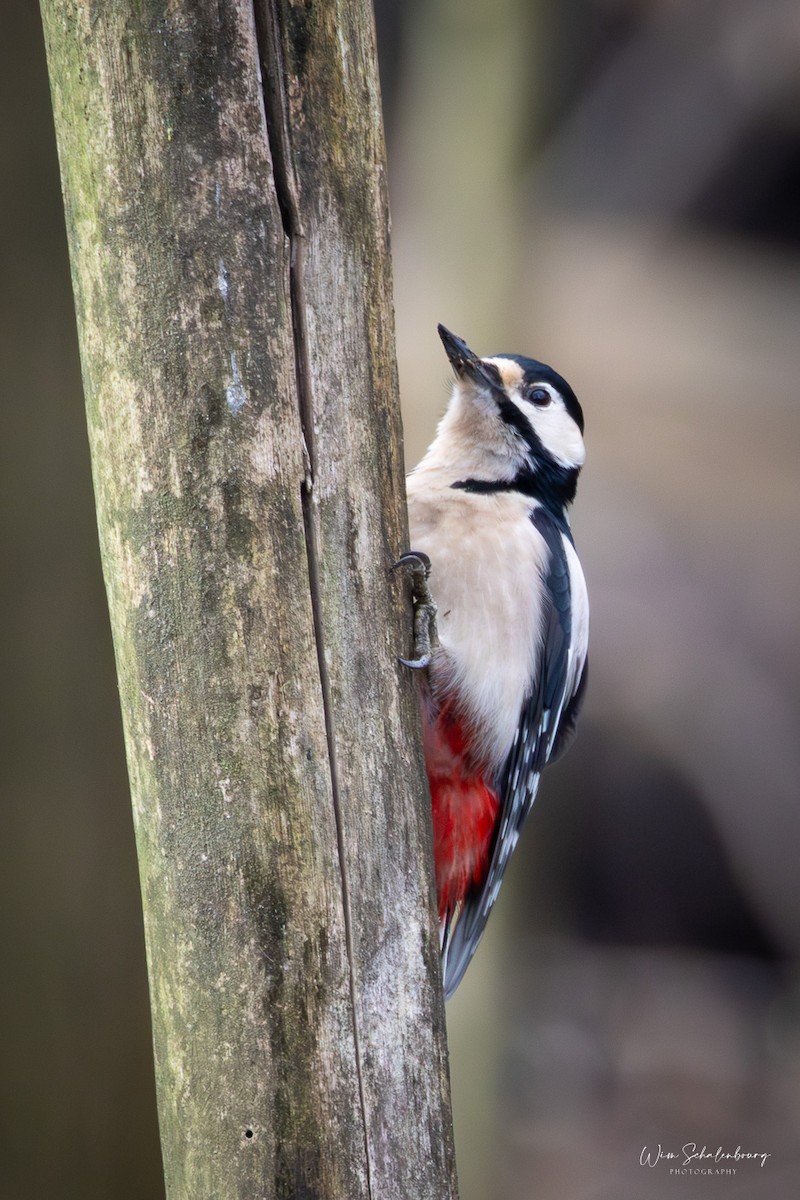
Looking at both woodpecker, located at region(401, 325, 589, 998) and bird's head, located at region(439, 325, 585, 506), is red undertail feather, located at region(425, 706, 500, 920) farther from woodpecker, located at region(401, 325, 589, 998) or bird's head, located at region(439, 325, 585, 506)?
bird's head, located at region(439, 325, 585, 506)

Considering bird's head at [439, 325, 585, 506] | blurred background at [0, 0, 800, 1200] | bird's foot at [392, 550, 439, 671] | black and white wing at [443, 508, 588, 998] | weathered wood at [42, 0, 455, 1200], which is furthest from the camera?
blurred background at [0, 0, 800, 1200]

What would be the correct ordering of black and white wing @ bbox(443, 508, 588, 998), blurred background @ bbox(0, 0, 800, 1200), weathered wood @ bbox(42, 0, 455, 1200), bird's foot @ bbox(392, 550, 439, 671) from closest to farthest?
weathered wood @ bbox(42, 0, 455, 1200) < bird's foot @ bbox(392, 550, 439, 671) < black and white wing @ bbox(443, 508, 588, 998) < blurred background @ bbox(0, 0, 800, 1200)

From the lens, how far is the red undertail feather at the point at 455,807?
6.73ft

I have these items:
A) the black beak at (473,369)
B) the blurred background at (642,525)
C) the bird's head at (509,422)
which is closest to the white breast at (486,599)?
the bird's head at (509,422)

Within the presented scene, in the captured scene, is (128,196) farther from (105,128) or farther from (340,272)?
(340,272)

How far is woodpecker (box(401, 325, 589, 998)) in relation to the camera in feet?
6.64

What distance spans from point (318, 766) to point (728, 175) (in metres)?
2.94

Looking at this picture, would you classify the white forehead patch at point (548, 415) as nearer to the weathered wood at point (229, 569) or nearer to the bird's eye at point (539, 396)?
the bird's eye at point (539, 396)

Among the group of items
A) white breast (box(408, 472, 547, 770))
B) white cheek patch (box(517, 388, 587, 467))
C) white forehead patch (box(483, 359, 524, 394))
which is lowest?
white breast (box(408, 472, 547, 770))

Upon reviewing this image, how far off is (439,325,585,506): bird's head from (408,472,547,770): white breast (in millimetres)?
122

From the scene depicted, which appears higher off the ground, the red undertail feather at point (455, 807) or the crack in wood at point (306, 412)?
the crack in wood at point (306, 412)

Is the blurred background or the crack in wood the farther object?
the blurred background

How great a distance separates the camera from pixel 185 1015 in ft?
3.90

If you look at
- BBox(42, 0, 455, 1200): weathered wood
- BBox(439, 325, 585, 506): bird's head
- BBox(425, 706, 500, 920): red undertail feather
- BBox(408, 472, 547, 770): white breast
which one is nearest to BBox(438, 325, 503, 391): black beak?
BBox(439, 325, 585, 506): bird's head
